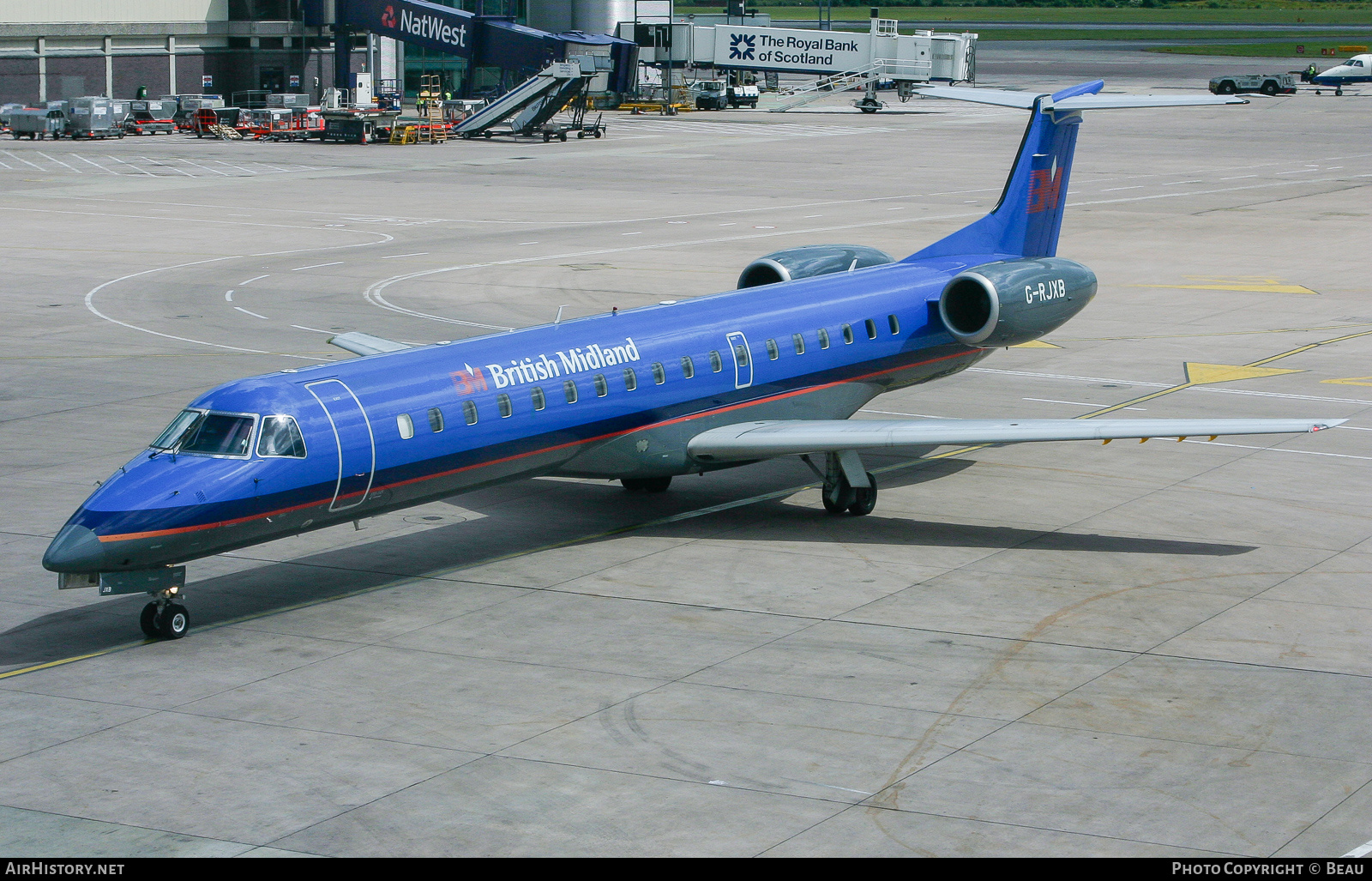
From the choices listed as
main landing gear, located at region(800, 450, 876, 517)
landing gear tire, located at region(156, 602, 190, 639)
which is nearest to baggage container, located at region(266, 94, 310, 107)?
main landing gear, located at region(800, 450, 876, 517)

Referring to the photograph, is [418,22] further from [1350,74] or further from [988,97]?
[988,97]

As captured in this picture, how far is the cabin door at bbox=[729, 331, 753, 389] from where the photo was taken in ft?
75.6

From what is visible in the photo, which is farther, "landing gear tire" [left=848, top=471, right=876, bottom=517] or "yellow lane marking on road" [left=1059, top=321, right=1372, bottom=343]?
"yellow lane marking on road" [left=1059, top=321, right=1372, bottom=343]

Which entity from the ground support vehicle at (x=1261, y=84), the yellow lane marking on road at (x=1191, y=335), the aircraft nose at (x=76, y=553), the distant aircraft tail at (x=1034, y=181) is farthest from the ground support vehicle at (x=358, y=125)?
the aircraft nose at (x=76, y=553)

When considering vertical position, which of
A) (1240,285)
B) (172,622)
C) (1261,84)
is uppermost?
(1261,84)

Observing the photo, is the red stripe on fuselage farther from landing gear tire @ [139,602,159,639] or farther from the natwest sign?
the natwest sign

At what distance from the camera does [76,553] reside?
55.1ft

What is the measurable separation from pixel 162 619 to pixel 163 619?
1cm

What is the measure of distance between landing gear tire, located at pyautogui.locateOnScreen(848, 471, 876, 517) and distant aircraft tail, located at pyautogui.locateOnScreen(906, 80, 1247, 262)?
591cm

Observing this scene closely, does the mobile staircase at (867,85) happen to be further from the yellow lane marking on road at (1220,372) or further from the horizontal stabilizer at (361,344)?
the horizontal stabilizer at (361,344)

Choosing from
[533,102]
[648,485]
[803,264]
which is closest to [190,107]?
[533,102]

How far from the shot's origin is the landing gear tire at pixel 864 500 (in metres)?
23.1

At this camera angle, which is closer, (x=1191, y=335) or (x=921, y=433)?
(x=921, y=433)

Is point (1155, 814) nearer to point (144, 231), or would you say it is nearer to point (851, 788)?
point (851, 788)
